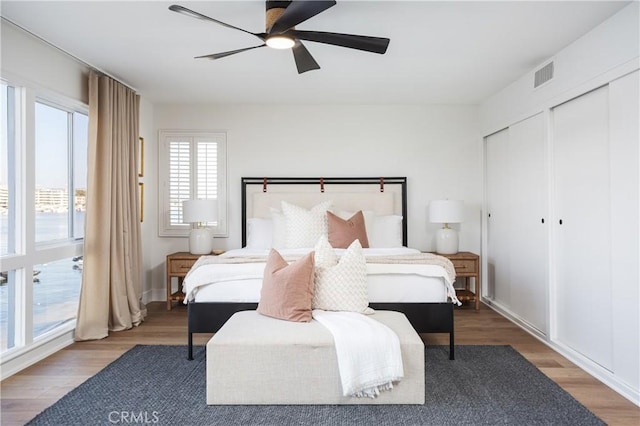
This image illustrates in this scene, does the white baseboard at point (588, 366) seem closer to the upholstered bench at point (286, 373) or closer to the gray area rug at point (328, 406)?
the gray area rug at point (328, 406)

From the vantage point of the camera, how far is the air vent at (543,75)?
3526 mm

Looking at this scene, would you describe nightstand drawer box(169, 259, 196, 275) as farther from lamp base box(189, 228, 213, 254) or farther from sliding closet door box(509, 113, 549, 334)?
sliding closet door box(509, 113, 549, 334)

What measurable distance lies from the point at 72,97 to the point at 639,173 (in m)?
4.46

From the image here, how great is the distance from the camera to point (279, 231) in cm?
458

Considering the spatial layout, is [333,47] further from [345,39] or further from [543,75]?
[543,75]

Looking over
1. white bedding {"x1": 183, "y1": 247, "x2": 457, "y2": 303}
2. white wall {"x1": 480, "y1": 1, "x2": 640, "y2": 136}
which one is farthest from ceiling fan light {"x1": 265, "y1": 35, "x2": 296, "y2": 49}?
white wall {"x1": 480, "y1": 1, "x2": 640, "y2": 136}

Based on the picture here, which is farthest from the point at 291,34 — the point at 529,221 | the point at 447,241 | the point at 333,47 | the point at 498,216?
the point at 498,216

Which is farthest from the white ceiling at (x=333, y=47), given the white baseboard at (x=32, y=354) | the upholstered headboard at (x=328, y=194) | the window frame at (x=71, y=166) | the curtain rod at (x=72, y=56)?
the white baseboard at (x=32, y=354)

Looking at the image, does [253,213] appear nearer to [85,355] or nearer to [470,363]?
[85,355]

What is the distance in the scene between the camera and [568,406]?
2.45 meters

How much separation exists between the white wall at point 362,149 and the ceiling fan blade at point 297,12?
2.83 m

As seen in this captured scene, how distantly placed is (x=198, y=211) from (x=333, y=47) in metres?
2.48

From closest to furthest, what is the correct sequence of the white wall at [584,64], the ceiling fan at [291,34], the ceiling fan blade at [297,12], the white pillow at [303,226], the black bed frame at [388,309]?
the ceiling fan blade at [297,12] → the ceiling fan at [291,34] → the white wall at [584,64] → the black bed frame at [388,309] → the white pillow at [303,226]

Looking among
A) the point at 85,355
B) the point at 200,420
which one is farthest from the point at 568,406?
the point at 85,355
